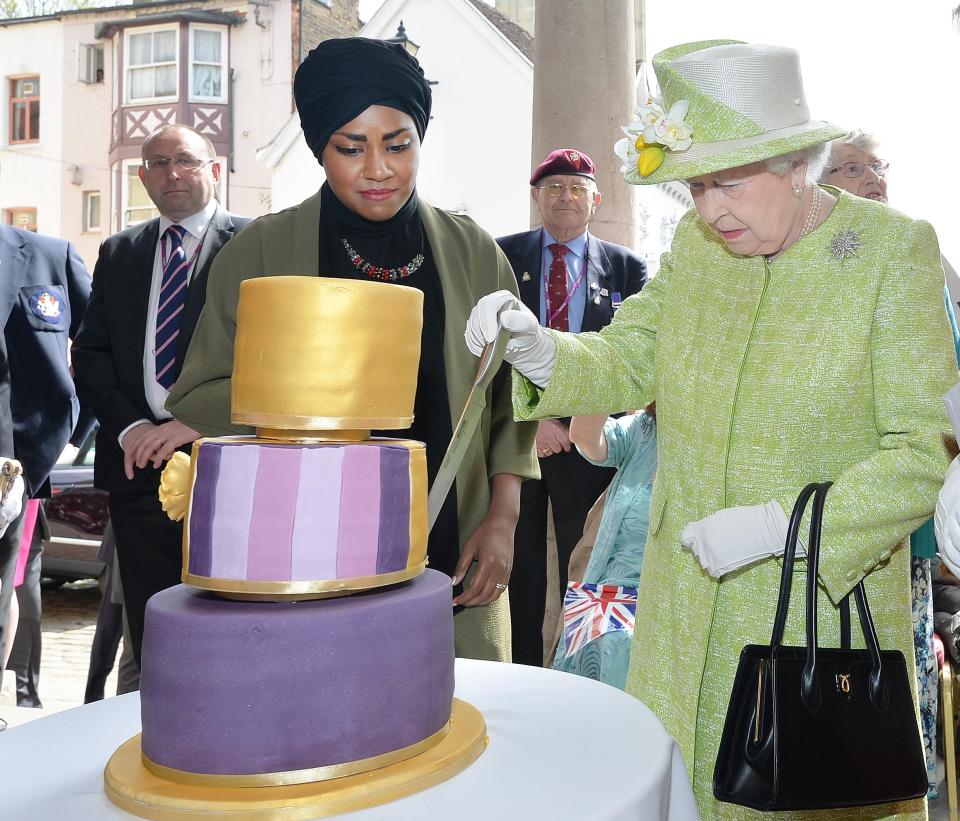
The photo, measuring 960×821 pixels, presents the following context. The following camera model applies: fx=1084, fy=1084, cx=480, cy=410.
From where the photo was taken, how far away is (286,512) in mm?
1158

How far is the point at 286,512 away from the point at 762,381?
91 centimetres

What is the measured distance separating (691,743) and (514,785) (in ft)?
2.53

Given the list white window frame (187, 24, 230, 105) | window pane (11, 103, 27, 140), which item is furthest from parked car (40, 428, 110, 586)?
window pane (11, 103, 27, 140)

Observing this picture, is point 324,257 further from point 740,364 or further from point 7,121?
point 7,121

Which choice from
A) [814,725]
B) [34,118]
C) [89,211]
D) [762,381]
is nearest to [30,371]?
[762,381]

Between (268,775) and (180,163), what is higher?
(180,163)

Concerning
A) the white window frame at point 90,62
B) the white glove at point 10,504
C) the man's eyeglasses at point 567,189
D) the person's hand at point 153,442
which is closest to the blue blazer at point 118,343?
the person's hand at point 153,442

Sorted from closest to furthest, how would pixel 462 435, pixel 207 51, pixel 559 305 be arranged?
pixel 462 435 < pixel 559 305 < pixel 207 51

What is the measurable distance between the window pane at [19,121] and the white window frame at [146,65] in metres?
2.46

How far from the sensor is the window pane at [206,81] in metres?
22.3

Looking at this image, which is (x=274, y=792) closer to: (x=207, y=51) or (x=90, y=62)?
(x=207, y=51)

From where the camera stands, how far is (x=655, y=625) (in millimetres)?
1891

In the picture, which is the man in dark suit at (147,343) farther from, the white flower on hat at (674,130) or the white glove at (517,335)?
the white flower on hat at (674,130)

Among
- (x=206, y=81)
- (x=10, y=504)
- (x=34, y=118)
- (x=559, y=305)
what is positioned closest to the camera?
(x=10, y=504)
